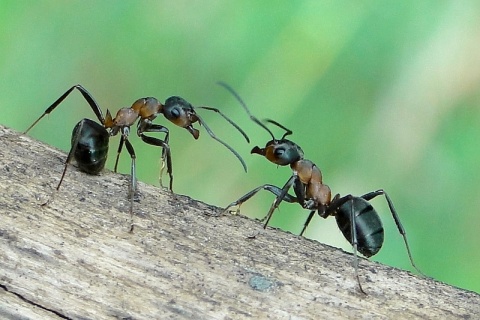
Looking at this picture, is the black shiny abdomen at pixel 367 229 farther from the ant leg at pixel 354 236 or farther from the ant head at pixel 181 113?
the ant head at pixel 181 113

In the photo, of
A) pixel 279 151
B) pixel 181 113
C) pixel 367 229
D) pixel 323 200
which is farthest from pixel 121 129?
pixel 367 229

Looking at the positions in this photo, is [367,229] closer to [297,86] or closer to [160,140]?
[160,140]

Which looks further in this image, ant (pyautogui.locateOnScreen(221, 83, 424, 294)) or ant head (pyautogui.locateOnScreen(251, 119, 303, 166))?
ant head (pyautogui.locateOnScreen(251, 119, 303, 166))

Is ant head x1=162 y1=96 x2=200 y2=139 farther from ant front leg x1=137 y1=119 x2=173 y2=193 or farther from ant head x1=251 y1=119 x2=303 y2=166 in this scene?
ant head x1=251 y1=119 x2=303 y2=166

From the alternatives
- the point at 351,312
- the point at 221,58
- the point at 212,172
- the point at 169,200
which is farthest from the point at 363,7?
the point at 351,312

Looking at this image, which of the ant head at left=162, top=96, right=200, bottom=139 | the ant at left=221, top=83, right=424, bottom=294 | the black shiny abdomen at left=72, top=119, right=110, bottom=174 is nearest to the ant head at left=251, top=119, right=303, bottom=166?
the ant at left=221, top=83, right=424, bottom=294

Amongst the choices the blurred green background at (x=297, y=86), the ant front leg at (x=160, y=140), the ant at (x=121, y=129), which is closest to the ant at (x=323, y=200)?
the ant at (x=121, y=129)

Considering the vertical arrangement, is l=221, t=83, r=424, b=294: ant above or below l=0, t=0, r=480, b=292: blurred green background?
below
